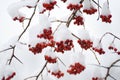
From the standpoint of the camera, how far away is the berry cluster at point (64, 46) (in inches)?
98.8

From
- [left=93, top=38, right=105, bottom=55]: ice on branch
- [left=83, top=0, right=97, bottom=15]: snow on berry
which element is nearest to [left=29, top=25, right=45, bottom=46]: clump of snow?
[left=83, top=0, right=97, bottom=15]: snow on berry

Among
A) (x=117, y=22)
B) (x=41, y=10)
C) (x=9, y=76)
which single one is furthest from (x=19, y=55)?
(x=41, y=10)

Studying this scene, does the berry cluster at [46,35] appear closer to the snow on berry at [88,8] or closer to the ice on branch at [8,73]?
the snow on berry at [88,8]

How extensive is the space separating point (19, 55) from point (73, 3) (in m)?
2.33

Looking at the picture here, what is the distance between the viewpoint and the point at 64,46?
8.27ft

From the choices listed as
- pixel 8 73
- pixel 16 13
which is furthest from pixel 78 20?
pixel 8 73

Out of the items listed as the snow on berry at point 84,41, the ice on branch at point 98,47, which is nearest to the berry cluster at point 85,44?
the snow on berry at point 84,41

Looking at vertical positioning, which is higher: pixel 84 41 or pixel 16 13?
pixel 16 13

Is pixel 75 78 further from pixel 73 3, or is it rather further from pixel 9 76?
pixel 73 3

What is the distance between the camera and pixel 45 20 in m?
2.66

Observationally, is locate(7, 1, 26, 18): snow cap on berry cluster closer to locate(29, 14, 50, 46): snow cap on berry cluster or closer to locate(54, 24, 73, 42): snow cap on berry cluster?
locate(29, 14, 50, 46): snow cap on berry cluster

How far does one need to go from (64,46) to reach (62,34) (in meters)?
0.10

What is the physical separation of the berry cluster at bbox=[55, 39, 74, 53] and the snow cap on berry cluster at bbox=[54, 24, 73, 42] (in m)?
0.03

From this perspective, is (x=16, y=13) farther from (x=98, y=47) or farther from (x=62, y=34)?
(x=98, y=47)
